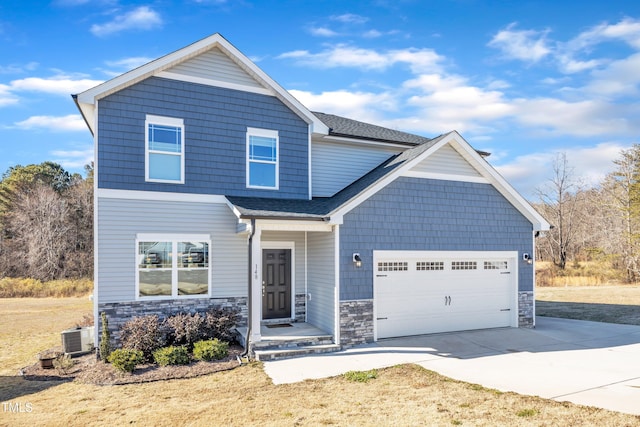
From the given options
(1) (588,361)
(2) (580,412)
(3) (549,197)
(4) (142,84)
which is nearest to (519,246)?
Result: (1) (588,361)

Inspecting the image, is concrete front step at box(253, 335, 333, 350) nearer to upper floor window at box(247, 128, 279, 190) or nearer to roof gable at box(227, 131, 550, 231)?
roof gable at box(227, 131, 550, 231)

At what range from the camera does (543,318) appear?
13984mm

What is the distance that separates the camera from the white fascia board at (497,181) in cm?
1134

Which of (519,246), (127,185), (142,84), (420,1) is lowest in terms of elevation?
(519,246)

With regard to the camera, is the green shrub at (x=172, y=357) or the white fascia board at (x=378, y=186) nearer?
the green shrub at (x=172, y=357)

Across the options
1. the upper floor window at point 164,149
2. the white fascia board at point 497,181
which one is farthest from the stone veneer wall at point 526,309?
the upper floor window at point 164,149

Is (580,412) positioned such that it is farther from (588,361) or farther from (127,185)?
(127,185)

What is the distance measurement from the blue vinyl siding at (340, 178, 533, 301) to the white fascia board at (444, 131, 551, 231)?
0.54ft

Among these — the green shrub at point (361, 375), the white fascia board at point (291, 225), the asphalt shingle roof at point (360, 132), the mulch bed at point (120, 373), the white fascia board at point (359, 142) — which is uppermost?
the asphalt shingle roof at point (360, 132)

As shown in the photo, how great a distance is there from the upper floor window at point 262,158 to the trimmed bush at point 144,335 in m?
4.34

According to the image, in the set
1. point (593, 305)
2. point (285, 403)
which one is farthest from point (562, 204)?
point (285, 403)

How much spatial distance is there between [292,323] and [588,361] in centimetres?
703

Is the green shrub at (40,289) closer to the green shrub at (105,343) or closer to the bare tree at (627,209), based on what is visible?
the green shrub at (105,343)

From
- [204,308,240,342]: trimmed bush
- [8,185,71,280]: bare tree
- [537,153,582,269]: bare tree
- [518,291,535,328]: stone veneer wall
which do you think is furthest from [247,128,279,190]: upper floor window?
[537,153,582,269]: bare tree
